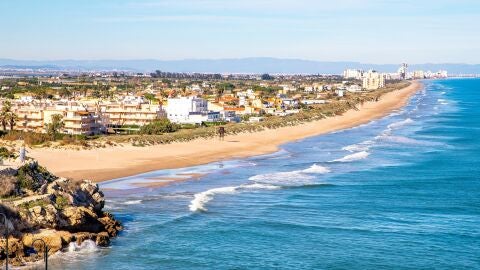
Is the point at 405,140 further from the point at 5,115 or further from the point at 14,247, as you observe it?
the point at 14,247

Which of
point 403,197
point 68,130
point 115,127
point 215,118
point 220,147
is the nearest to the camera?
point 403,197

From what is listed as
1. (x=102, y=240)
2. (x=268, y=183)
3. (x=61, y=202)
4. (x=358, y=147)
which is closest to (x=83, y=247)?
(x=102, y=240)

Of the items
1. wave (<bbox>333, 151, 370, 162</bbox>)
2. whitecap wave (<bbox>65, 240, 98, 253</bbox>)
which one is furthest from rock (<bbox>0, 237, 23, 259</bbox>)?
wave (<bbox>333, 151, 370, 162</bbox>)

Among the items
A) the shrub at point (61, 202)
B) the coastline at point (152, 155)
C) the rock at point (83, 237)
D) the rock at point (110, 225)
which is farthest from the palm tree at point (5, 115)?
the rock at point (83, 237)

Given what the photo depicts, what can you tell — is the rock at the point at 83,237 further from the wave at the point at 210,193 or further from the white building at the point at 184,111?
the white building at the point at 184,111

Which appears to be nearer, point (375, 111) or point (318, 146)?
point (318, 146)

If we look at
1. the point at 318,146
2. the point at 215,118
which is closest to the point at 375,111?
the point at 215,118

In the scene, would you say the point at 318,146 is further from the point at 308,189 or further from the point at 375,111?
the point at 375,111
